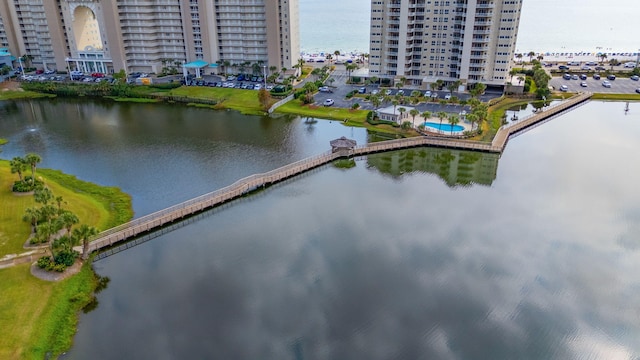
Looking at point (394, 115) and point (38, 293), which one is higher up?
point (394, 115)

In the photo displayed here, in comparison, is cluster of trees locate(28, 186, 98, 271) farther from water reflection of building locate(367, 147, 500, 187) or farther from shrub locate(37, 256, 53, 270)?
water reflection of building locate(367, 147, 500, 187)

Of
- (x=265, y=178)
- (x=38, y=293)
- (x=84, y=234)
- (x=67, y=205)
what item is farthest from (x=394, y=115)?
(x=38, y=293)

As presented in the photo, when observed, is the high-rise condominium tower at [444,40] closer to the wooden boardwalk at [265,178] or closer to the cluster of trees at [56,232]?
the wooden boardwalk at [265,178]

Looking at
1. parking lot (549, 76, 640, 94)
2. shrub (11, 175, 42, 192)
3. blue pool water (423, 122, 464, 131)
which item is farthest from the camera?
parking lot (549, 76, 640, 94)

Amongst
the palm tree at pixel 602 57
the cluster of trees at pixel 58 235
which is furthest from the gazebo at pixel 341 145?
the palm tree at pixel 602 57

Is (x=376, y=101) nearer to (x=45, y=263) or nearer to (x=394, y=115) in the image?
(x=394, y=115)

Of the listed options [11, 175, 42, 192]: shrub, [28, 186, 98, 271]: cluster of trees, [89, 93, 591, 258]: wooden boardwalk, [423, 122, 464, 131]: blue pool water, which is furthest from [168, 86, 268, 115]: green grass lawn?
[28, 186, 98, 271]: cluster of trees

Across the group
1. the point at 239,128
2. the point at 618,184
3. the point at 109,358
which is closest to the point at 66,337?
the point at 109,358

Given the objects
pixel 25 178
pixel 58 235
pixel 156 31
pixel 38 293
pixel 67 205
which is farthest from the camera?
pixel 156 31
